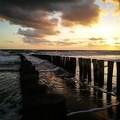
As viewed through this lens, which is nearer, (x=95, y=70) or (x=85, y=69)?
(x=95, y=70)

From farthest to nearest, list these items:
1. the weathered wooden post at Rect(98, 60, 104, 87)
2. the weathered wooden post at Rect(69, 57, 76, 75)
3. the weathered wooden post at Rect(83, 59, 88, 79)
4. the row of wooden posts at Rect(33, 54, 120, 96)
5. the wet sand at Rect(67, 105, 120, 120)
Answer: the weathered wooden post at Rect(69, 57, 76, 75)
the weathered wooden post at Rect(83, 59, 88, 79)
the weathered wooden post at Rect(98, 60, 104, 87)
the row of wooden posts at Rect(33, 54, 120, 96)
the wet sand at Rect(67, 105, 120, 120)

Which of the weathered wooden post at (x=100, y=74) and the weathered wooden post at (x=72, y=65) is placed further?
the weathered wooden post at (x=72, y=65)

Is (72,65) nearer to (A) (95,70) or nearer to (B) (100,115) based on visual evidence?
(A) (95,70)

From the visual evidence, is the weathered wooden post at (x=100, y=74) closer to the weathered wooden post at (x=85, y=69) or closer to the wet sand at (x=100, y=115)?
the weathered wooden post at (x=85, y=69)

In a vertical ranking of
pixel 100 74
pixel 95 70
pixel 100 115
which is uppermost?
pixel 95 70

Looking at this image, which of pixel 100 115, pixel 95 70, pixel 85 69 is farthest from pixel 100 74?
pixel 100 115

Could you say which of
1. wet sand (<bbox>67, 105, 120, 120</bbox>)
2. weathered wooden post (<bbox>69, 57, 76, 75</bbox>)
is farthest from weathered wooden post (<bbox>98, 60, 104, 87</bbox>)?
weathered wooden post (<bbox>69, 57, 76, 75</bbox>)

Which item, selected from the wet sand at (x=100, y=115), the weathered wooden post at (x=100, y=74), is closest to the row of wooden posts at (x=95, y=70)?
the weathered wooden post at (x=100, y=74)

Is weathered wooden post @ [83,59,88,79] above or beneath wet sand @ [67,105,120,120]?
above

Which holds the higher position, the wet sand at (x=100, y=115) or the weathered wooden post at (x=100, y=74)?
the weathered wooden post at (x=100, y=74)

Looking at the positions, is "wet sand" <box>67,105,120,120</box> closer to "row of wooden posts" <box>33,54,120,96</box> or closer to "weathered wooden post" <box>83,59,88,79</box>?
"row of wooden posts" <box>33,54,120,96</box>

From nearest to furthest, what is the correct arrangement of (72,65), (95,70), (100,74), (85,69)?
(100,74) < (95,70) < (85,69) < (72,65)

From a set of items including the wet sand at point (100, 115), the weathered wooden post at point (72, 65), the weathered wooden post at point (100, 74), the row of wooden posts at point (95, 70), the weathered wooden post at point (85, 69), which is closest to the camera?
the wet sand at point (100, 115)

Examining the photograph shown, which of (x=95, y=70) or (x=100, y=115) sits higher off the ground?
(x=95, y=70)
